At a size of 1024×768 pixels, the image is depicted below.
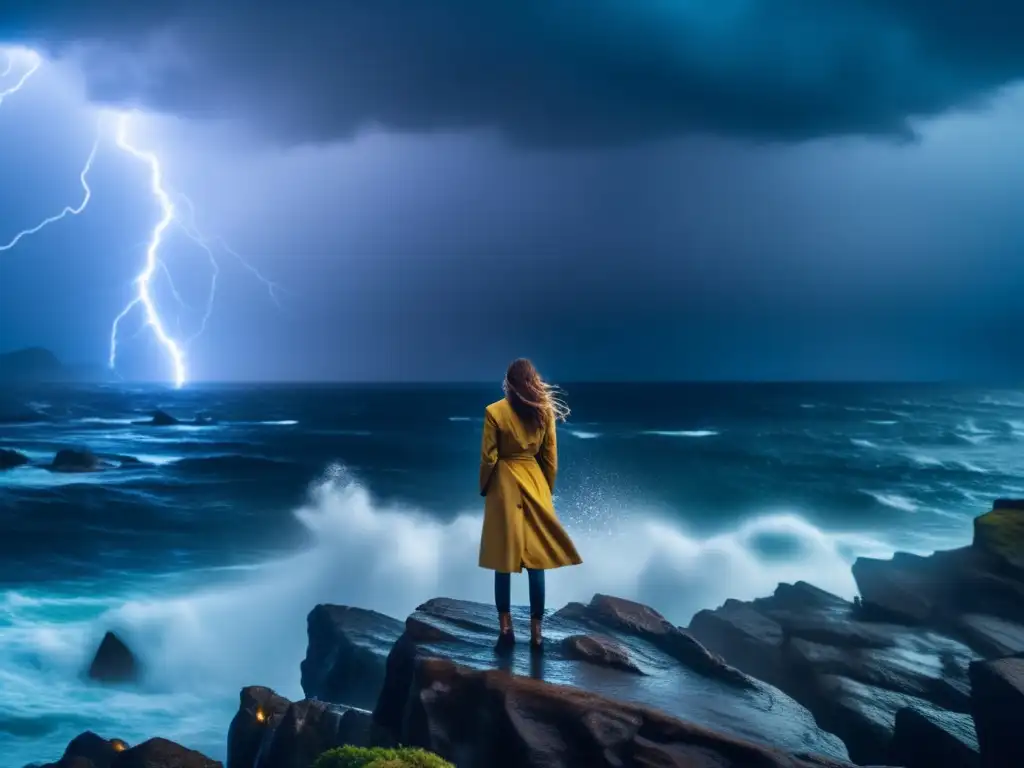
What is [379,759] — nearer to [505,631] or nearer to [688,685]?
[505,631]

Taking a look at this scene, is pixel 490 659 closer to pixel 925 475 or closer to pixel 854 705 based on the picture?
pixel 854 705

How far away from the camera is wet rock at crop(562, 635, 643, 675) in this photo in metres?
7.06

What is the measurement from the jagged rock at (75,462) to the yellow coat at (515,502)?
1465 inches

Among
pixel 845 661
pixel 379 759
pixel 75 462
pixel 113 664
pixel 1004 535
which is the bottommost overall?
pixel 113 664

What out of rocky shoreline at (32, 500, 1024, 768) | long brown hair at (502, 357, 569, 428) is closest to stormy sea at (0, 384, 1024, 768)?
rocky shoreline at (32, 500, 1024, 768)

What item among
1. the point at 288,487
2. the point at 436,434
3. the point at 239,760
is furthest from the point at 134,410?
the point at 239,760

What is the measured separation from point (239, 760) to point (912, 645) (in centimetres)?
1004

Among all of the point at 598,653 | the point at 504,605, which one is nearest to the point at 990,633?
the point at 598,653

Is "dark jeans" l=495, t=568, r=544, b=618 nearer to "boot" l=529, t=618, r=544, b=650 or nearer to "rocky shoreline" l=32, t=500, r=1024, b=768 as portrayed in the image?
"boot" l=529, t=618, r=544, b=650

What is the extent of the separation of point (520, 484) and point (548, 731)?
1.92 m

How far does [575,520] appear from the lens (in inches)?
1369

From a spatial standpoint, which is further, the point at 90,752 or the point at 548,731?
the point at 90,752

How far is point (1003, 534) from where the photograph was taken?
1423 cm

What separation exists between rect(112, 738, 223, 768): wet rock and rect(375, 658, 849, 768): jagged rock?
13.1ft
